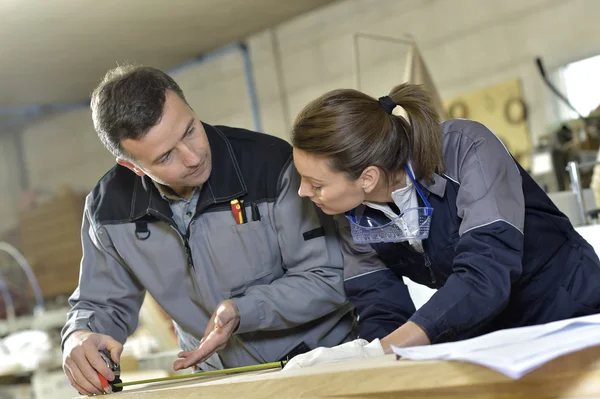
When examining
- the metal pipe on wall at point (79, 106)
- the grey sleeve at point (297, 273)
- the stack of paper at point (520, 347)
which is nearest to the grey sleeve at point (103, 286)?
the grey sleeve at point (297, 273)

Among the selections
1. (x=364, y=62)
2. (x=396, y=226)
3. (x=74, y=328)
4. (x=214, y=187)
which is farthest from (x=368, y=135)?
(x=364, y=62)

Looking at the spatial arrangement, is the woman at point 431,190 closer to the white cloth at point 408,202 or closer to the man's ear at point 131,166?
the white cloth at point 408,202

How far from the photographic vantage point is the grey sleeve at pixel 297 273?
1574mm

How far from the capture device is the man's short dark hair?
1580mm

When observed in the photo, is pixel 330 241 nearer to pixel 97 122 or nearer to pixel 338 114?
pixel 338 114

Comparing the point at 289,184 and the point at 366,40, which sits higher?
the point at 366,40

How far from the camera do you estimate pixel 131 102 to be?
1588 mm

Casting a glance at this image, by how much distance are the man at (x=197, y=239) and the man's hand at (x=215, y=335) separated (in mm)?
10

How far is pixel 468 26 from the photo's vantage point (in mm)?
6270

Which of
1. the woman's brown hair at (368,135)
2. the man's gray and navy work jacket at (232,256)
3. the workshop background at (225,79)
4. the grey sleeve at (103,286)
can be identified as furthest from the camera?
the workshop background at (225,79)

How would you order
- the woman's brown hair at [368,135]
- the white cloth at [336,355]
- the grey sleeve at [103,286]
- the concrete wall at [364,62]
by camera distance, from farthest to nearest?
the concrete wall at [364,62] < the grey sleeve at [103,286] < the woman's brown hair at [368,135] < the white cloth at [336,355]

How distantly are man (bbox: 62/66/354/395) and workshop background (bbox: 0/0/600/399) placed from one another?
1.51 m

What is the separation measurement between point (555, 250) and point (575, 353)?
2.41 ft

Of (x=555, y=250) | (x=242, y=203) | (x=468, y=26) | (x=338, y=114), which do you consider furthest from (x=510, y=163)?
(x=468, y=26)
